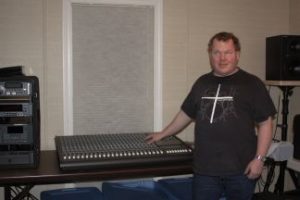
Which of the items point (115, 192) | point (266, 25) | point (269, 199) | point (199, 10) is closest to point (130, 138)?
point (115, 192)

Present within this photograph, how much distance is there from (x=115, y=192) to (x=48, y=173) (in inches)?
26.2

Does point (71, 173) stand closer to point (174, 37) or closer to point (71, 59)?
point (71, 59)

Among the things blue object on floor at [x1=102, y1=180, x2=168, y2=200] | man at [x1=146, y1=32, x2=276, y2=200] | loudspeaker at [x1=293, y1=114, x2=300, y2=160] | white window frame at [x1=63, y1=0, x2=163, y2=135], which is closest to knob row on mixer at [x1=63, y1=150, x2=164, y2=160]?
man at [x1=146, y1=32, x2=276, y2=200]

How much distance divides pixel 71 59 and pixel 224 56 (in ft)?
4.05

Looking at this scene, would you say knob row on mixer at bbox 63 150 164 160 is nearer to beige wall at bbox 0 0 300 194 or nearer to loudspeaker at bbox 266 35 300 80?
beige wall at bbox 0 0 300 194

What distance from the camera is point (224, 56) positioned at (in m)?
1.87

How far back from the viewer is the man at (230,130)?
184 centimetres

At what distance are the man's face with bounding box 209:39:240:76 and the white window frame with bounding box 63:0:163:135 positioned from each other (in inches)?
36.8

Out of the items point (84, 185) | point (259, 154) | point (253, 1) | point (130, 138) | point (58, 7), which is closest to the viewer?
point (259, 154)

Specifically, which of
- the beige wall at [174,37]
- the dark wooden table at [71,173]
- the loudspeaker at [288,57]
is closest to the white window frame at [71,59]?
the beige wall at [174,37]

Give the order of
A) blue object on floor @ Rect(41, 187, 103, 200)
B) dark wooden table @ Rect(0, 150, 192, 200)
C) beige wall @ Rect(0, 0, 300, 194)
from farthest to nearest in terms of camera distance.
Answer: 1. beige wall @ Rect(0, 0, 300, 194)
2. blue object on floor @ Rect(41, 187, 103, 200)
3. dark wooden table @ Rect(0, 150, 192, 200)

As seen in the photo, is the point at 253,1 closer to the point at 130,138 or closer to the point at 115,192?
the point at 130,138

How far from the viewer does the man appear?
1.84 meters

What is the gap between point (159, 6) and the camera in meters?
2.78
